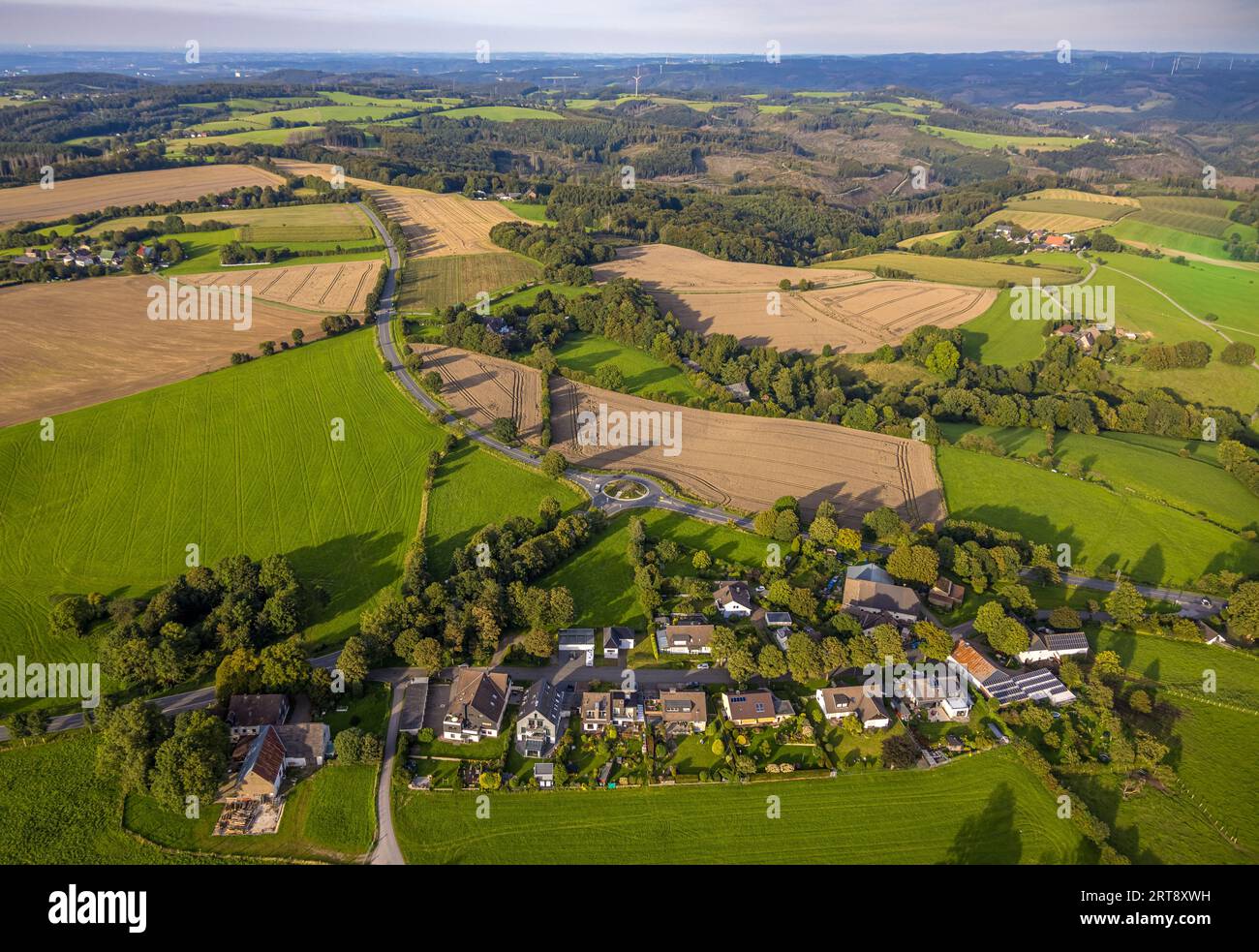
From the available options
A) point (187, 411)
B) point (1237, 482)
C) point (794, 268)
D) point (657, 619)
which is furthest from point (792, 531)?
point (794, 268)

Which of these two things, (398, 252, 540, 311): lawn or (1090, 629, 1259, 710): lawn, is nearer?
(1090, 629, 1259, 710): lawn

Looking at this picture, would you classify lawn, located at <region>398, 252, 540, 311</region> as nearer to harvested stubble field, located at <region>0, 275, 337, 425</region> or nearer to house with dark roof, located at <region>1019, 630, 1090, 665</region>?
harvested stubble field, located at <region>0, 275, 337, 425</region>

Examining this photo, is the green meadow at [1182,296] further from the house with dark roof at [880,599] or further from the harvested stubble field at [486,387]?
the harvested stubble field at [486,387]

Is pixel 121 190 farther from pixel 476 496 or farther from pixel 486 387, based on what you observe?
pixel 476 496

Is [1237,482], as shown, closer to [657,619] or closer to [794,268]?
[657,619]

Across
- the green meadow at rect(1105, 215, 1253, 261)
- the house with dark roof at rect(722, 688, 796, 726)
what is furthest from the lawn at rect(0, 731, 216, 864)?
the green meadow at rect(1105, 215, 1253, 261)

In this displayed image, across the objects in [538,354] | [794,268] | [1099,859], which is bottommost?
[1099,859]

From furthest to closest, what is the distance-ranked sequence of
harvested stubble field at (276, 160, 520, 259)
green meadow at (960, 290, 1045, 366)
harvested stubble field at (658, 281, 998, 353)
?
1. harvested stubble field at (276, 160, 520, 259)
2. harvested stubble field at (658, 281, 998, 353)
3. green meadow at (960, 290, 1045, 366)
